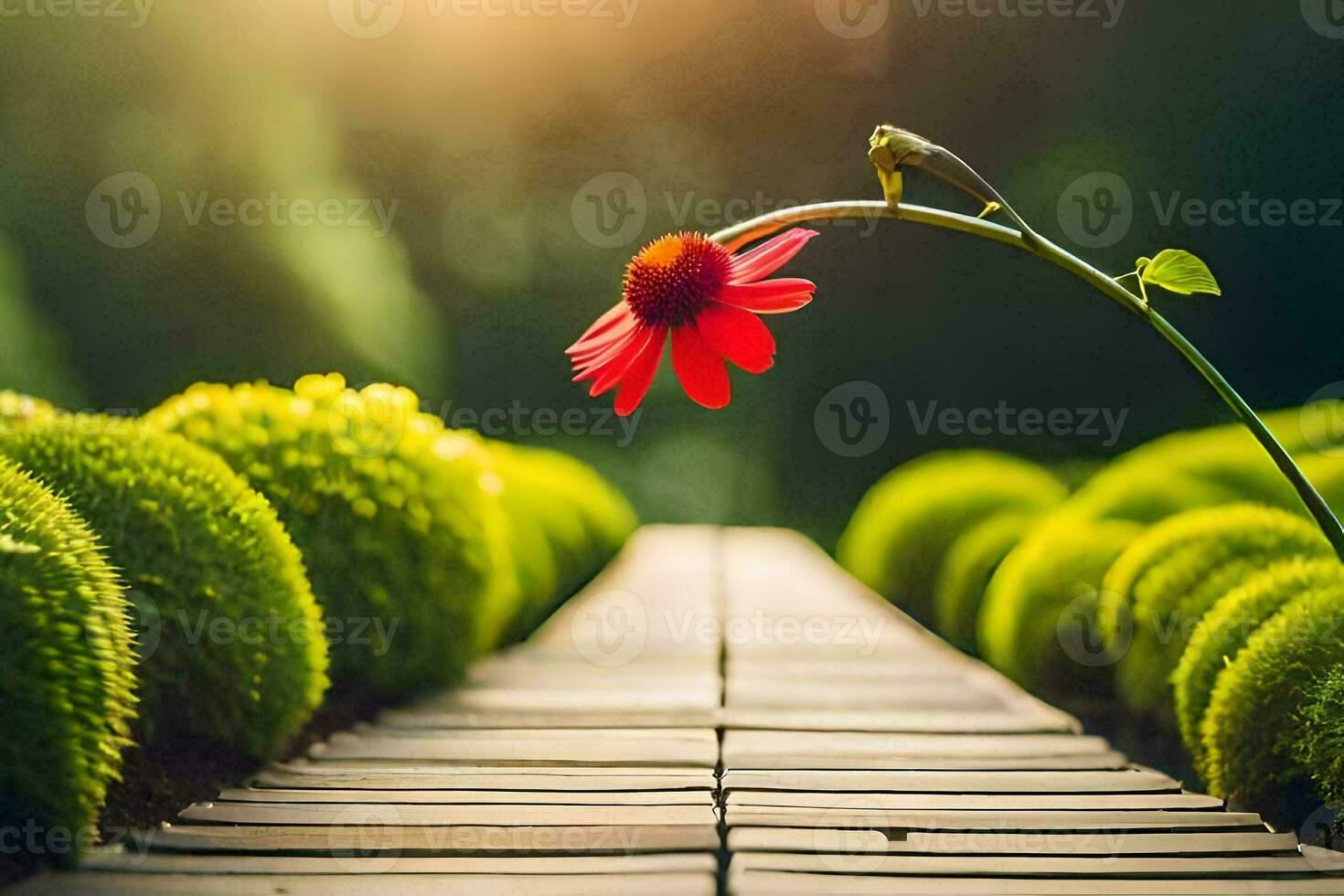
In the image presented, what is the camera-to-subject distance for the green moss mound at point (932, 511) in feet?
15.6

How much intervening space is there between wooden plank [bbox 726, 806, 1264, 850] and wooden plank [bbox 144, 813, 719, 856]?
12 centimetres

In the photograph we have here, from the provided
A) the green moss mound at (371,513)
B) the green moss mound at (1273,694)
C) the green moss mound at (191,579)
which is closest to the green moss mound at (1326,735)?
the green moss mound at (1273,694)

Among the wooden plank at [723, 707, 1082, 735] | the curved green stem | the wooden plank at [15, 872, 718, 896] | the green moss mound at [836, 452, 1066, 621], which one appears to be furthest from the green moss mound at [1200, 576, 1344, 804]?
the green moss mound at [836, 452, 1066, 621]

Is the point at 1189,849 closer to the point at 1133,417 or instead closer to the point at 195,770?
the point at 195,770

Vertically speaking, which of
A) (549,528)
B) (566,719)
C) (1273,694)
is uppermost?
(1273,694)

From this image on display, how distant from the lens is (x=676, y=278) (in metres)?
1.23

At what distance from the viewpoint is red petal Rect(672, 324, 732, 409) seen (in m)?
1.27

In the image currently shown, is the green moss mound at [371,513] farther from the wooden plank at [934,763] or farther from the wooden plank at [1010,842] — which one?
the wooden plank at [1010,842]

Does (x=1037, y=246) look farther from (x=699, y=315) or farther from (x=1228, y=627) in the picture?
(x=1228, y=627)

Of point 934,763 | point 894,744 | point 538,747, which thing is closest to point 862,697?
point 894,744

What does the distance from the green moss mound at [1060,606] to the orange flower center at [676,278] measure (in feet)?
6.86

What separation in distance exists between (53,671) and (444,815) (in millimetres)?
693

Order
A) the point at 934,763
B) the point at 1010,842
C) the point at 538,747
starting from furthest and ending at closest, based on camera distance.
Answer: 1. the point at 538,747
2. the point at 934,763
3. the point at 1010,842

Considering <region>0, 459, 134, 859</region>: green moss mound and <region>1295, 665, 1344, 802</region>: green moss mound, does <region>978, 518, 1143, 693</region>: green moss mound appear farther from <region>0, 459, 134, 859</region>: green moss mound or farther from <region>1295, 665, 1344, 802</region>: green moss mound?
<region>0, 459, 134, 859</region>: green moss mound
